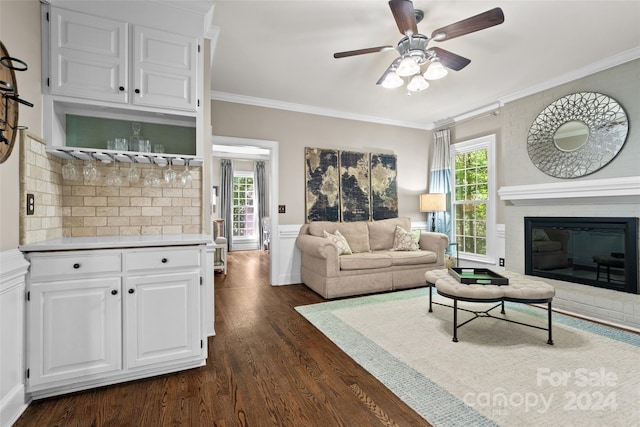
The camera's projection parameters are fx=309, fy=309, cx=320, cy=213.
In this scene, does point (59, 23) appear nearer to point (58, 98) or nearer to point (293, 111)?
point (58, 98)

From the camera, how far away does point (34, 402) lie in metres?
1.76

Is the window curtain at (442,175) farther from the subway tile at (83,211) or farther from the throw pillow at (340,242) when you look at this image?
the subway tile at (83,211)

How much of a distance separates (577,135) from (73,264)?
4864 millimetres

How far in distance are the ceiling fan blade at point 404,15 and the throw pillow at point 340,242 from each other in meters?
2.60

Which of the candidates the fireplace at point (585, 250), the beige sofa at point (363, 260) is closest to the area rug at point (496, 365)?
the beige sofa at point (363, 260)

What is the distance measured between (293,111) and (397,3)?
2863mm

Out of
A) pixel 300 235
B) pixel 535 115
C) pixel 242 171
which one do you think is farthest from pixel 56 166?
pixel 242 171

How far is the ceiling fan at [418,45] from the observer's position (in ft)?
6.74

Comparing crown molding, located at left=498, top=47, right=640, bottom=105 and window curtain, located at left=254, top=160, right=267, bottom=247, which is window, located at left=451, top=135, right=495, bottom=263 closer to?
crown molding, located at left=498, top=47, right=640, bottom=105

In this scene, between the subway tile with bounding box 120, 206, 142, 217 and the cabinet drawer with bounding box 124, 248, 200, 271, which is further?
the subway tile with bounding box 120, 206, 142, 217

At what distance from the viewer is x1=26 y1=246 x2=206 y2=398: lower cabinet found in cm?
176

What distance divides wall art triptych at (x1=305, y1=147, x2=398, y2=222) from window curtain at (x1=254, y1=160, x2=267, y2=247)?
4394 millimetres

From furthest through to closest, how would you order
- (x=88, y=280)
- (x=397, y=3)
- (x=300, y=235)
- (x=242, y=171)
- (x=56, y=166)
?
(x=242, y=171) → (x=300, y=235) → (x=56, y=166) → (x=397, y=3) → (x=88, y=280)

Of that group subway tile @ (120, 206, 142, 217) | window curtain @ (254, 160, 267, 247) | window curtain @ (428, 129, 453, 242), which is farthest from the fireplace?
window curtain @ (254, 160, 267, 247)
